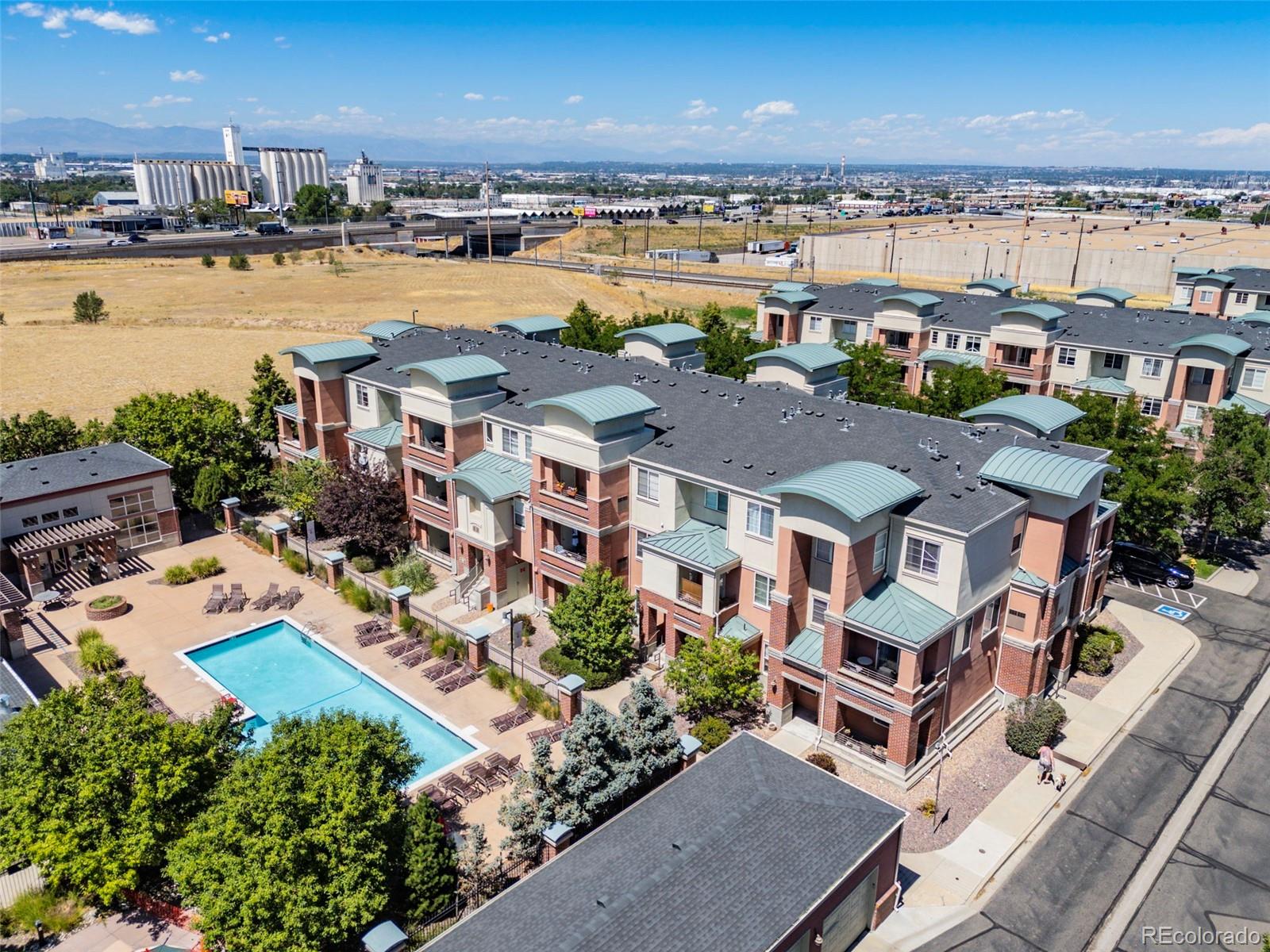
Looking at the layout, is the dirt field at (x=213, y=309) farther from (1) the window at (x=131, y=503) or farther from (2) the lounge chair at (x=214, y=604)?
(2) the lounge chair at (x=214, y=604)

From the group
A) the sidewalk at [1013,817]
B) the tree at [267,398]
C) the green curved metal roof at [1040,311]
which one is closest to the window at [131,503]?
the tree at [267,398]

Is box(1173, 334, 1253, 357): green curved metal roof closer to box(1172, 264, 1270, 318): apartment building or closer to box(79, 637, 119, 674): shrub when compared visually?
box(1172, 264, 1270, 318): apartment building

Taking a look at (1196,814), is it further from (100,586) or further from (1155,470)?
(100,586)

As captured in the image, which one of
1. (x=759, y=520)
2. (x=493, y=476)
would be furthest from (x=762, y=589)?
(x=493, y=476)

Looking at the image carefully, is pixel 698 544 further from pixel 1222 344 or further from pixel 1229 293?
pixel 1229 293

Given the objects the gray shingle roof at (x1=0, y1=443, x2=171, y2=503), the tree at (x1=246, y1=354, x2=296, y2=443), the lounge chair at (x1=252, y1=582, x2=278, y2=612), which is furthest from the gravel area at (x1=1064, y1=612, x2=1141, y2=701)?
the tree at (x1=246, y1=354, x2=296, y2=443)

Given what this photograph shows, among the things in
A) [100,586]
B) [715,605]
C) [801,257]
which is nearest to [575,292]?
[801,257]
